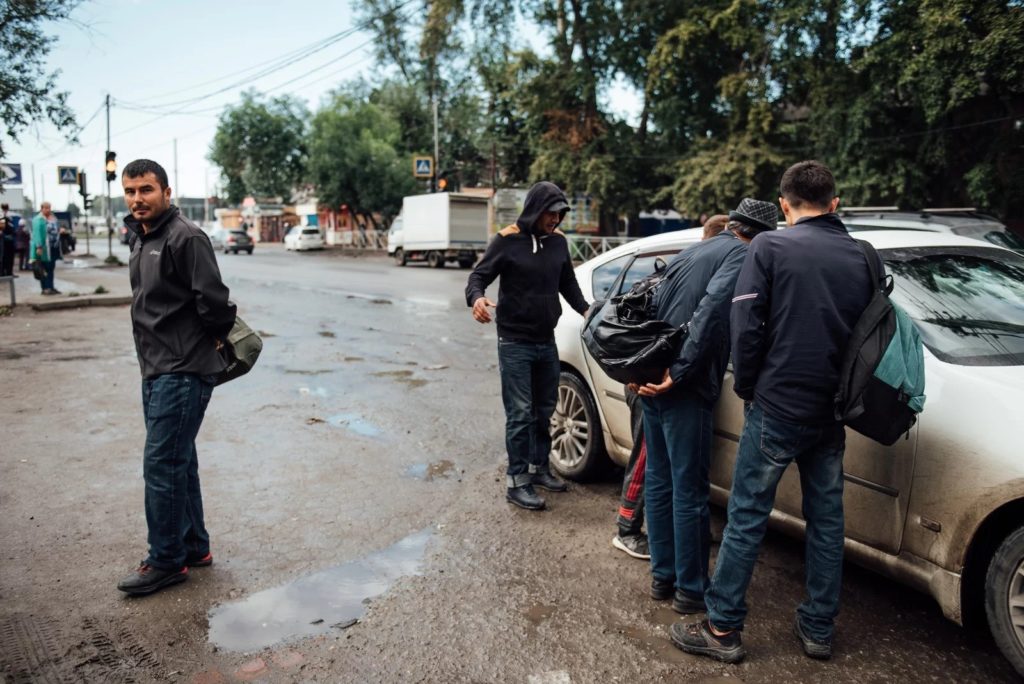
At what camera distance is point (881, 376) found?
2.78 meters

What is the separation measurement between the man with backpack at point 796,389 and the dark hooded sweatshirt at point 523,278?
175 cm

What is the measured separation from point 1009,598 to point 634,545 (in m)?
1.74

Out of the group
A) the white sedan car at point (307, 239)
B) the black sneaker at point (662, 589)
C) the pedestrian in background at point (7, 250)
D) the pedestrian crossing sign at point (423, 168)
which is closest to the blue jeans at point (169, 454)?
the black sneaker at point (662, 589)

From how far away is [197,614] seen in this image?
3477mm

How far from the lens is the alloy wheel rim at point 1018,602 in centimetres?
275

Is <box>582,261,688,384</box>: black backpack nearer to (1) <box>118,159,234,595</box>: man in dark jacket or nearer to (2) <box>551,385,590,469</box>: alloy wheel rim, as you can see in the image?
(2) <box>551,385,590,469</box>: alloy wheel rim

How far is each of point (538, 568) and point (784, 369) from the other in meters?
1.71

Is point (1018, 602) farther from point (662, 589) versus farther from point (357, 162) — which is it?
point (357, 162)

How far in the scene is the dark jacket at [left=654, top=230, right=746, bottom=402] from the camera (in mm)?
3201

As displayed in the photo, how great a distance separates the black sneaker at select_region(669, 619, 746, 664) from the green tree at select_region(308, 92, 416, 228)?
138ft

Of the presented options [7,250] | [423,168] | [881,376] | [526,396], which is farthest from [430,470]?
[423,168]

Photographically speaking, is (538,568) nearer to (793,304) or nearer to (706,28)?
(793,304)

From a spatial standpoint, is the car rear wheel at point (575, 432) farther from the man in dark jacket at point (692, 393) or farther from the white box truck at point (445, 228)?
the white box truck at point (445, 228)

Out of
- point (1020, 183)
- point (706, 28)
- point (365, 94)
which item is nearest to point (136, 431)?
point (1020, 183)
